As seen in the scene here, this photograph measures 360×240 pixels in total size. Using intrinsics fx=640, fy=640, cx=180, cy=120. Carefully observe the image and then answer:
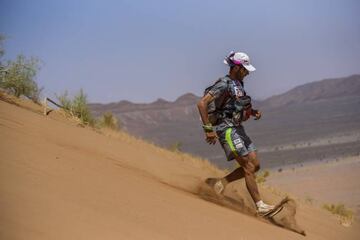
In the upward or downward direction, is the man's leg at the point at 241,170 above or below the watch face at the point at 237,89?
below

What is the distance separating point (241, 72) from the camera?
7.46 metres

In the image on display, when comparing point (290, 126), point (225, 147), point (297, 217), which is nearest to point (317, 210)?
point (297, 217)

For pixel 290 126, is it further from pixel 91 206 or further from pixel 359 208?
pixel 91 206

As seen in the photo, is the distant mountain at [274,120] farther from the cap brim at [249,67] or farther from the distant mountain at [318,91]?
the cap brim at [249,67]

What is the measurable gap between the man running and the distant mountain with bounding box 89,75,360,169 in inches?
629

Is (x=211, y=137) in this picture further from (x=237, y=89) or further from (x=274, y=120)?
(x=274, y=120)

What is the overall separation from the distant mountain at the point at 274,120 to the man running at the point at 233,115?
1597cm

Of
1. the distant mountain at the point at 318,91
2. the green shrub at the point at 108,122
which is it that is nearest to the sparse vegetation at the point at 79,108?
the green shrub at the point at 108,122

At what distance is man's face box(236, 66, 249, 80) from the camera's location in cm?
744

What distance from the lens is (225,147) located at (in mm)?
7504

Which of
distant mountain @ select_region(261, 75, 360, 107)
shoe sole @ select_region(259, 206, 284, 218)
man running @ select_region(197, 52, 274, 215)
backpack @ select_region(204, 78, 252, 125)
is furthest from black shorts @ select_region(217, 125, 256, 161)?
distant mountain @ select_region(261, 75, 360, 107)

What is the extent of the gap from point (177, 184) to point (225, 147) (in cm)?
133

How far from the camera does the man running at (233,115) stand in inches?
288

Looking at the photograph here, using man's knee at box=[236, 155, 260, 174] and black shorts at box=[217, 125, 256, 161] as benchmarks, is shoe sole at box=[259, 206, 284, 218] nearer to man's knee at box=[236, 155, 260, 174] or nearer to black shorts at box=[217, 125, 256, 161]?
man's knee at box=[236, 155, 260, 174]
